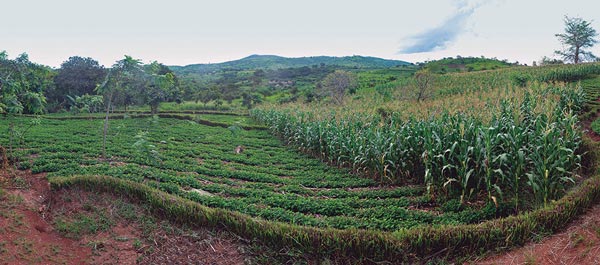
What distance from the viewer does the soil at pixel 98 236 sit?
576 centimetres

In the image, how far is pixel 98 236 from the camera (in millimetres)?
6457

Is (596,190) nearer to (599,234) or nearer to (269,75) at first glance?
(599,234)

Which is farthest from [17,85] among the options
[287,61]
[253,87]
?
[287,61]

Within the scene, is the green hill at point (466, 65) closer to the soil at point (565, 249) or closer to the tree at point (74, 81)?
the tree at point (74, 81)

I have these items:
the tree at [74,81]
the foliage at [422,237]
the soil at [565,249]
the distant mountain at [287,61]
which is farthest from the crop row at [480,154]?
the distant mountain at [287,61]

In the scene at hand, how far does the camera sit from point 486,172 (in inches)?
299

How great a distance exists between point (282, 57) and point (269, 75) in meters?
69.0

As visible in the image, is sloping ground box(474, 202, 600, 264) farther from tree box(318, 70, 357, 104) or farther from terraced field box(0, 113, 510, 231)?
tree box(318, 70, 357, 104)

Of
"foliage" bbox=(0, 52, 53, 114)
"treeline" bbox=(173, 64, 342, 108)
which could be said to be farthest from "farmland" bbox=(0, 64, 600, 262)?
"treeline" bbox=(173, 64, 342, 108)

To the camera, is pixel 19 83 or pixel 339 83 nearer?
pixel 19 83

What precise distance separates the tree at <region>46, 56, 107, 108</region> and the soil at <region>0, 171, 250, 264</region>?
1192 inches

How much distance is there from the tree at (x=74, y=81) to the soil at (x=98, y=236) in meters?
30.3

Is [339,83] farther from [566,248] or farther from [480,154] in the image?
[566,248]

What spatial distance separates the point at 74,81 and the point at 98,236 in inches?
1344
